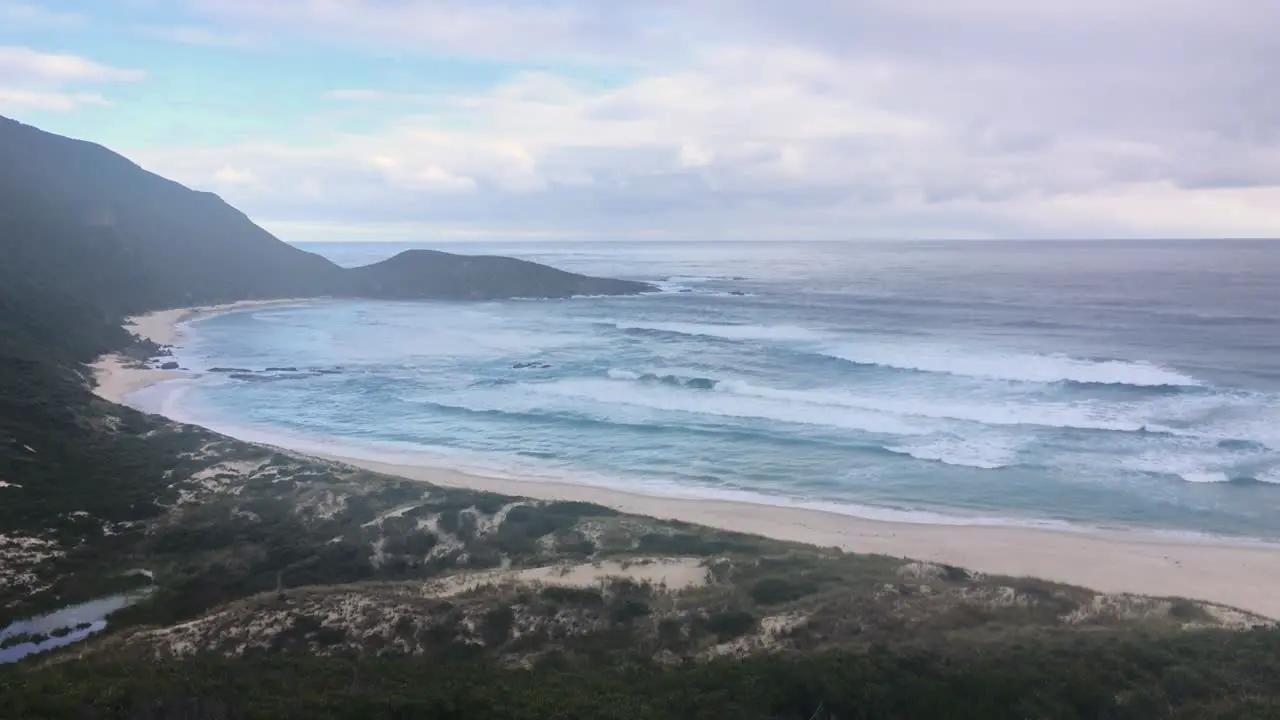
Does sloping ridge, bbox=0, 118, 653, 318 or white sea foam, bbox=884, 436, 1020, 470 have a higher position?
sloping ridge, bbox=0, 118, 653, 318

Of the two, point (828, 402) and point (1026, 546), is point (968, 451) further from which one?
point (1026, 546)

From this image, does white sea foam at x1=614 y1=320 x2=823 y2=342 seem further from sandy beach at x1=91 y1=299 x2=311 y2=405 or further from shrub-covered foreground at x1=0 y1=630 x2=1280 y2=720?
shrub-covered foreground at x1=0 y1=630 x2=1280 y2=720

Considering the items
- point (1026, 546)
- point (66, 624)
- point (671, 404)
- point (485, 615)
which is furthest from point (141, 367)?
point (1026, 546)

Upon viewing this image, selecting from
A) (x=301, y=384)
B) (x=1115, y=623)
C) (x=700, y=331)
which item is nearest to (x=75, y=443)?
(x=301, y=384)

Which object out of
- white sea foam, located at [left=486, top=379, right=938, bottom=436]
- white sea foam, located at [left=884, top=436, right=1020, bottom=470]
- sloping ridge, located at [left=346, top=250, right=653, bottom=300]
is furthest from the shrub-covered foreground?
sloping ridge, located at [left=346, top=250, right=653, bottom=300]

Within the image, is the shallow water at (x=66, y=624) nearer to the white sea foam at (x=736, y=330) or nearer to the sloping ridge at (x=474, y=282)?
the white sea foam at (x=736, y=330)
